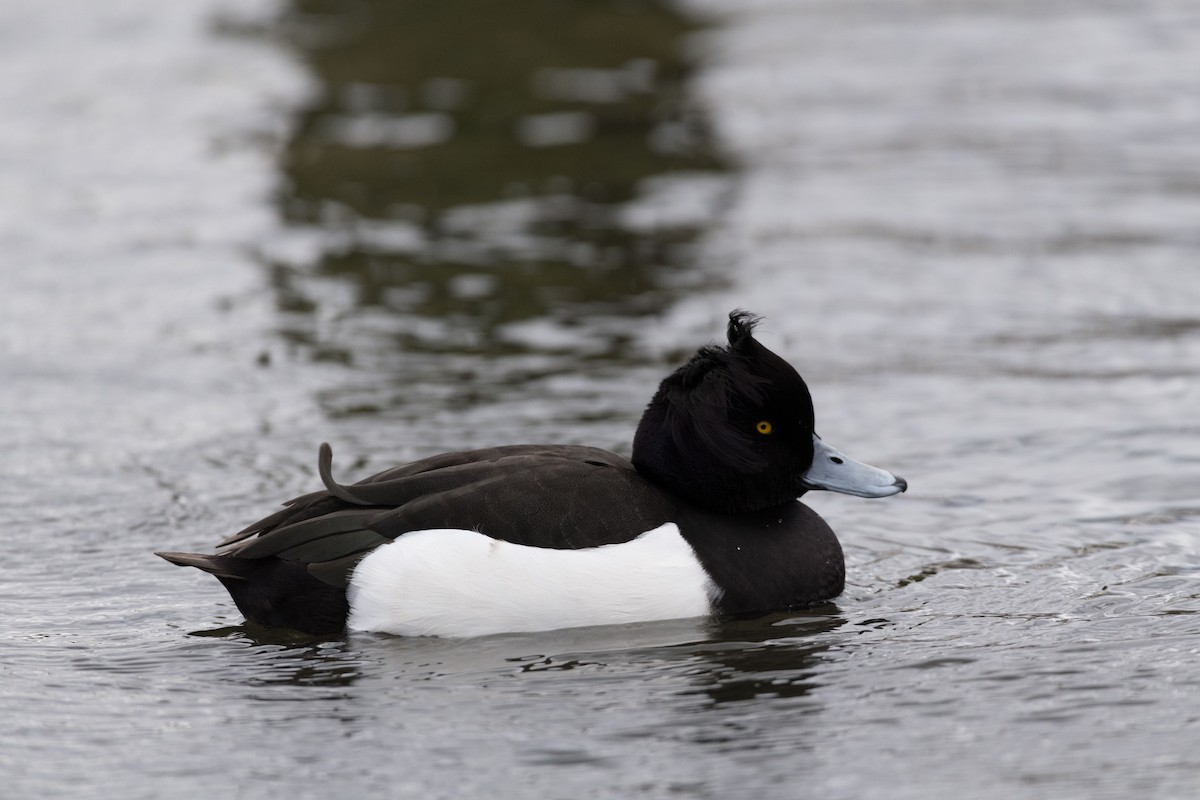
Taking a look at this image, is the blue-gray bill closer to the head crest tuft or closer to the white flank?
the head crest tuft

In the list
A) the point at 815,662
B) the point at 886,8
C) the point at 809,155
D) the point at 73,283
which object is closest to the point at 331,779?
the point at 815,662

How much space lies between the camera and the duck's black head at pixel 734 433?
19.9 ft

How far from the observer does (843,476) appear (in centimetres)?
620

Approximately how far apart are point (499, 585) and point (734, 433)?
1.03 m

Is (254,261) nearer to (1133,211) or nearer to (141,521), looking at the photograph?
(141,521)

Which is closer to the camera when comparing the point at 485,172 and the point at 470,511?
the point at 470,511

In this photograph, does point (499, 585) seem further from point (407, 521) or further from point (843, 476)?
point (843, 476)

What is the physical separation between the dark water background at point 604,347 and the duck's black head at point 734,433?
492mm

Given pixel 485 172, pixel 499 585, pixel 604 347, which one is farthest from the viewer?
pixel 485 172

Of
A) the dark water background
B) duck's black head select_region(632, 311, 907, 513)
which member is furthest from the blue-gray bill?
the dark water background

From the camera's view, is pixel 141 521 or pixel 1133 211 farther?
pixel 1133 211

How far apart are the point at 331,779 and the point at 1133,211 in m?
9.62

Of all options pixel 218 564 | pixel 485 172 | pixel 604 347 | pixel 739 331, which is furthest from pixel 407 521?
pixel 485 172

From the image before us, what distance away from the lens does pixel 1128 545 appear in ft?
21.9
